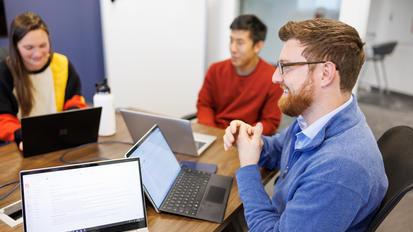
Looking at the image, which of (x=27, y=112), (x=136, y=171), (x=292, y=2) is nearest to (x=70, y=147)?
(x=27, y=112)

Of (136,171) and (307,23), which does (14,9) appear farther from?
(307,23)

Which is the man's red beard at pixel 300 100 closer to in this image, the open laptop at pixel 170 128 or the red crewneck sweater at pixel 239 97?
the open laptop at pixel 170 128

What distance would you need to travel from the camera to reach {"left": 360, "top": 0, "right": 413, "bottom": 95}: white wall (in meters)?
5.09

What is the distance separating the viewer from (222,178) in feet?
3.80

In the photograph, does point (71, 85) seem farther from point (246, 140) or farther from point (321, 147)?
point (321, 147)

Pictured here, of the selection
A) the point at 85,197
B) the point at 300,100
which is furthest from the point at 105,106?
the point at 300,100

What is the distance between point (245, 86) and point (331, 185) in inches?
54.3

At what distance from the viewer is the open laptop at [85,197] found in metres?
0.77

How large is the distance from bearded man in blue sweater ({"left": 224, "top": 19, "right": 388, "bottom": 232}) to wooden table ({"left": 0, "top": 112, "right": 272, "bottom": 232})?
0.48ft

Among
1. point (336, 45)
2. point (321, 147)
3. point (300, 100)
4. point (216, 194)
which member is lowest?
point (216, 194)

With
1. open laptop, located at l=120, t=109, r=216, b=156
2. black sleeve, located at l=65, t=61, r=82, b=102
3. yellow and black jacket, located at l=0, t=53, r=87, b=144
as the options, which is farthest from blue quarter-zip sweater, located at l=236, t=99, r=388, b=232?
black sleeve, located at l=65, t=61, r=82, b=102

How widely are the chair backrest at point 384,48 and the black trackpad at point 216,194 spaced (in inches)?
193

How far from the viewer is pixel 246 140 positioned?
3.45 ft

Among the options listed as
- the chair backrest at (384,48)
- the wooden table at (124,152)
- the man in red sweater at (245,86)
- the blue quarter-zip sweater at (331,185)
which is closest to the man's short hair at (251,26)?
the man in red sweater at (245,86)
